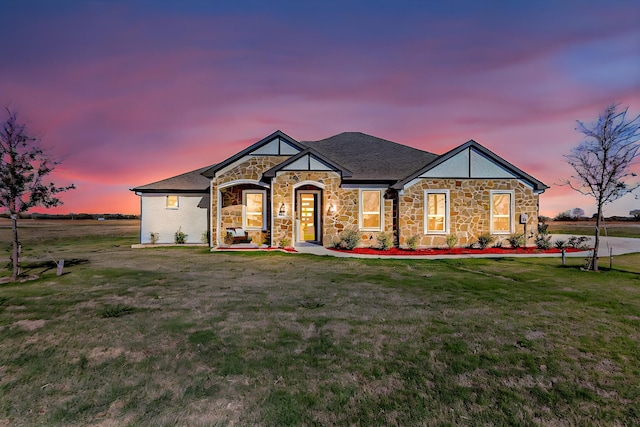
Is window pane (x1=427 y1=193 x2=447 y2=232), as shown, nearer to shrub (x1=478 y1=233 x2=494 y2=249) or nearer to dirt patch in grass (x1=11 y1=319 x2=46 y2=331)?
shrub (x1=478 y1=233 x2=494 y2=249)

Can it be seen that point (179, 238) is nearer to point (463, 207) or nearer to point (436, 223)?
point (436, 223)

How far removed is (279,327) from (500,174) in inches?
615

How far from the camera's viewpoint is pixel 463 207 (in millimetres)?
16172

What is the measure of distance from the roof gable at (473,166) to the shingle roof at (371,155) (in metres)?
1.87

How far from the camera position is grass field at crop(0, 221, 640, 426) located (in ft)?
10.0

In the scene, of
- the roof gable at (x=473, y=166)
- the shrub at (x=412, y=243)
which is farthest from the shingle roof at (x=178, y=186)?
the shrub at (x=412, y=243)

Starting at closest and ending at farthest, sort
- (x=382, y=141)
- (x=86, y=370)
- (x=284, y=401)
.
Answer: (x=284, y=401)
(x=86, y=370)
(x=382, y=141)

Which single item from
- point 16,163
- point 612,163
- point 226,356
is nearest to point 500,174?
point 612,163

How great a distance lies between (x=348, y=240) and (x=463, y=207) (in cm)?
642

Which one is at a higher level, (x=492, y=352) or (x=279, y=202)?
(x=279, y=202)

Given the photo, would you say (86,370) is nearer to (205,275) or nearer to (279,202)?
(205,275)

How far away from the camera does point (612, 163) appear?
1041 centimetres

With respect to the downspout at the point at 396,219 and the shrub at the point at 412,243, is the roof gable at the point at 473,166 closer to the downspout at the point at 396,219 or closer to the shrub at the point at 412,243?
the downspout at the point at 396,219

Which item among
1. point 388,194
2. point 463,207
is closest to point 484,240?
point 463,207
